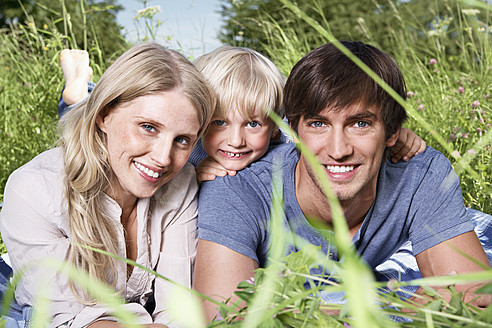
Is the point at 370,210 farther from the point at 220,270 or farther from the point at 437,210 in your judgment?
the point at 220,270

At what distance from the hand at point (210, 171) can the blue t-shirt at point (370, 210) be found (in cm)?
3

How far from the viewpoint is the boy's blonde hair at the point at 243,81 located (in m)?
2.29

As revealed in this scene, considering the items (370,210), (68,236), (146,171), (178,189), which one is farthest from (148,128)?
(370,210)

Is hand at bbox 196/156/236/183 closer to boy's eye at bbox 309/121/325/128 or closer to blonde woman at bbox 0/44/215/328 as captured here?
blonde woman at bbox 0/44/215/328

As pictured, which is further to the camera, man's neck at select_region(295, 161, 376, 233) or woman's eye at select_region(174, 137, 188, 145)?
man's neck at select_region(295, 161, 376, 233)

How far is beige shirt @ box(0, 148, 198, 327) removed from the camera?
6.17 ft

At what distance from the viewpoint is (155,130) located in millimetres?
1980

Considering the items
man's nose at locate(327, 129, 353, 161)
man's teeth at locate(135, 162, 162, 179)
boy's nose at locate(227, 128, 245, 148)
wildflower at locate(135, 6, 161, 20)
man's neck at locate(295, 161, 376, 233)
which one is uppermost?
wildflower at locate(135, 6, 161, 20)

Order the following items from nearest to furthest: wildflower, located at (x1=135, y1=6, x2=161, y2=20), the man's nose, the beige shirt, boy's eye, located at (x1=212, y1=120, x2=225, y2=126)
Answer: the beige shirt, the man's nose, boy's eye, located at (x1=212, y1=120, x2=225, y2=126), wildflower, located at (x1=135, y1=6, x2=161, y2=20)

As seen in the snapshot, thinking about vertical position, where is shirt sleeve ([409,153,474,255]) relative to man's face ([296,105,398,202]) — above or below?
below

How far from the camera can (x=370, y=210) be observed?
229cm

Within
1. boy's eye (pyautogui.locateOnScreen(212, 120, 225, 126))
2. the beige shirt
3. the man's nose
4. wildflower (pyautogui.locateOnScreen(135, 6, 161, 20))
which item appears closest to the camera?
the beige shirt

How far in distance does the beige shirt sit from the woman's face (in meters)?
0.21

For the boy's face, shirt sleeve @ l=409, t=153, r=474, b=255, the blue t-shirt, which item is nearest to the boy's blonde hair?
the boy's face
